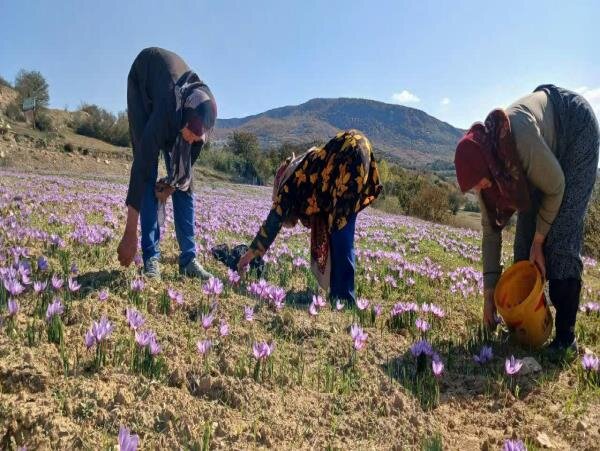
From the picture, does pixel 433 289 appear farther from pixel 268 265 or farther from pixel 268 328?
pixel 268 328

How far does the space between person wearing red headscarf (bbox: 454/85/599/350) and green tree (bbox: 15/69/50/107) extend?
3575 cm

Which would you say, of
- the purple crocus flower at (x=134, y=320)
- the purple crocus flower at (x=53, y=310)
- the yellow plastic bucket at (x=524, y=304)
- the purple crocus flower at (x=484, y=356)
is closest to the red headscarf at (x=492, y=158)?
the yellow plastic bucket at (x=524, y=304)

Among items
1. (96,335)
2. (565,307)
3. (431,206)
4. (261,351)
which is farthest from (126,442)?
(431,206)

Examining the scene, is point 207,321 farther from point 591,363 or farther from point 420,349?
point 591,363

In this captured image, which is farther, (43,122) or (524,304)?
(43,122)

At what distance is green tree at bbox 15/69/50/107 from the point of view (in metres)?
33.5

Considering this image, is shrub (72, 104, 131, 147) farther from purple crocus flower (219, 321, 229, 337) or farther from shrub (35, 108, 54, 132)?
purple crocus flower (219, 321, 229, 337)

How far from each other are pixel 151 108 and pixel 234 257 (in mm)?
1705

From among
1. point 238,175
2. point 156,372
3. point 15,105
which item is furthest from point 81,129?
point 156,372

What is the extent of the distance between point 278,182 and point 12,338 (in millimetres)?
2279

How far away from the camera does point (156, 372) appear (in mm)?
2258

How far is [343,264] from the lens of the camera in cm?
407

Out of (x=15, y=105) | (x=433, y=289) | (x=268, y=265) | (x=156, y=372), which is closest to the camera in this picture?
(x=156, y=372)

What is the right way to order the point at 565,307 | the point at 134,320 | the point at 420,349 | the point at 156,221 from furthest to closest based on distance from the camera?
1. the point at 156,221
2. the point at 565,307
3. the point at 420,349
4. the point at 134,320
